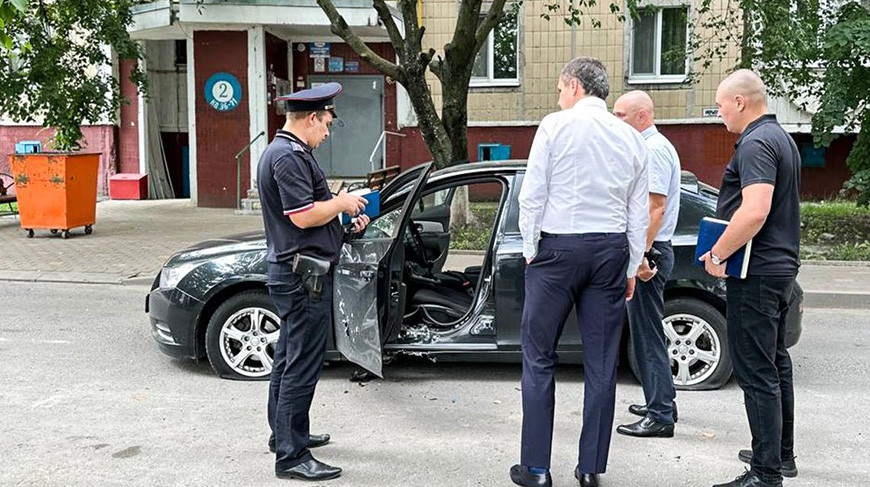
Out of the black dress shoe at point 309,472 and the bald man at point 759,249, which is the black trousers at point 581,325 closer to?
the bald man at point 759,249

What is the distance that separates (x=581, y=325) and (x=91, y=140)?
57.0 feet

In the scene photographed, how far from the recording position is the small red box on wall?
1867cm

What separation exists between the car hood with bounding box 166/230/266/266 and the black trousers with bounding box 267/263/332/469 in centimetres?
176

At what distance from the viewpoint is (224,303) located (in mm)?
5906

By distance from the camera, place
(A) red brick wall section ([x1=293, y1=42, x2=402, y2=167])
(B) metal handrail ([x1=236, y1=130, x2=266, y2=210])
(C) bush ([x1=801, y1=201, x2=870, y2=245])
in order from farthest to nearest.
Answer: (A) red brick wall section ([x1=293, y1=42, x2=402, y2=167]) → (B) metal handrail ([x1=236, y1=130, x2=266, y2=210]) → (C) bush ([x1=801, y1=201, x2=870, y2=245])

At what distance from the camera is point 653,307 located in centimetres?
485

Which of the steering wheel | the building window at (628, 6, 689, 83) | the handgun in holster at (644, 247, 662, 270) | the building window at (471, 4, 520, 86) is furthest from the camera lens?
the building window at (471, 4, 520, 86)

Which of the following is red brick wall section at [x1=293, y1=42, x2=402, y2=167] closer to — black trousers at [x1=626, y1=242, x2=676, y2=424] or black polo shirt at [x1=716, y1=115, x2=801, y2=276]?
black trousers at [x1=626, y1=242, x2=676, y2=424]

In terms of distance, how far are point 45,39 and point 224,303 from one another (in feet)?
30.5

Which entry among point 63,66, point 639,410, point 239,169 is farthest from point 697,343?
point 239,169

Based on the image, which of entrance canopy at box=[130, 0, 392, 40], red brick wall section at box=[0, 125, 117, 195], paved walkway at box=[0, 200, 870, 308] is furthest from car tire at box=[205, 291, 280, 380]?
red brick wall section at box=[0, 125, 117, 195]

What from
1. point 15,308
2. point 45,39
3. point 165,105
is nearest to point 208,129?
point 165,105

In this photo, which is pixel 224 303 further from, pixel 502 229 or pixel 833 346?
pixel 833 346

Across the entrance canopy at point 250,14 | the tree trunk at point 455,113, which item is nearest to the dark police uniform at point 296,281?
the tree trunk at point 455,113
